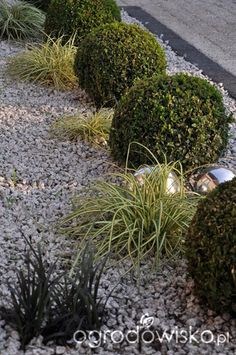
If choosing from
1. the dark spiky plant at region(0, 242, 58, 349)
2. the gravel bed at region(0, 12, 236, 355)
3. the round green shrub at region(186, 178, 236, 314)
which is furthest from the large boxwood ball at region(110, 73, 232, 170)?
the dark spiky plant at region(0, 242, 58, 349)

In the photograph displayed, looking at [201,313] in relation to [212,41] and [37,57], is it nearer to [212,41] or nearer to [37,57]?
[37,57]

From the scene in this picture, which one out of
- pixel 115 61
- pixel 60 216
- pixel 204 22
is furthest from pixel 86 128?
pixel 204 22

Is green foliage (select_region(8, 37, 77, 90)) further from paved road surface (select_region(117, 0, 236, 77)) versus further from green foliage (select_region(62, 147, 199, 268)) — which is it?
green foliage (select_region(62, 147, 199, 268))

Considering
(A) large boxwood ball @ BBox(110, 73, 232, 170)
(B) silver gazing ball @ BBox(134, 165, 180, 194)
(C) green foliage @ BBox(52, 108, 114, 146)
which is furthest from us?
(C) green foliage @ BBox(52, 108, 114, 146)

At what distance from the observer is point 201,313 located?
2.93 m

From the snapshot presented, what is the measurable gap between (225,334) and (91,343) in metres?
0.56

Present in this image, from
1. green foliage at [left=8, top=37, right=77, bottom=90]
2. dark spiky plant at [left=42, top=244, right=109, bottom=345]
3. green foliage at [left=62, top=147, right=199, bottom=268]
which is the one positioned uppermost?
green foliage at [left=8, top=37, right=77, bottom=90]

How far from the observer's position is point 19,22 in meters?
6.97

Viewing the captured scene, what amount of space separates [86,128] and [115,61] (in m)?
0.66

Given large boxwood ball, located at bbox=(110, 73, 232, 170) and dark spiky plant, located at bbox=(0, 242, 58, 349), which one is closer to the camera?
dark spiky plant, located at bbox=(0, 242, 58, 349)

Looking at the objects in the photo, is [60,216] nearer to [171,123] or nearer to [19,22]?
[171,123]

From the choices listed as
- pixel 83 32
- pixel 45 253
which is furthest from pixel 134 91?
pixel 83 32

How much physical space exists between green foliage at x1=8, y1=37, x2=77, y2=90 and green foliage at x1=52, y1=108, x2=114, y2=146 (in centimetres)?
93

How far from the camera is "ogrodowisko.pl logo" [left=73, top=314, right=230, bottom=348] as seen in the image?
271cm
